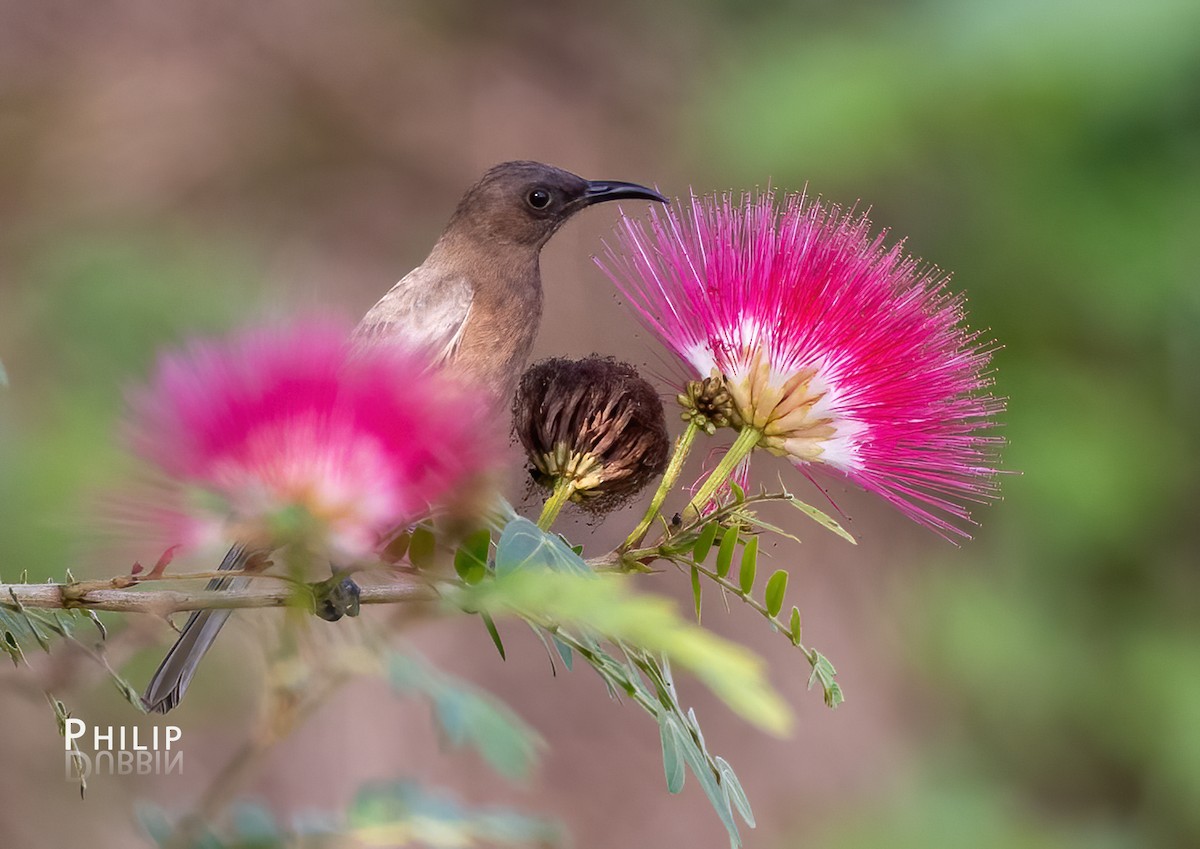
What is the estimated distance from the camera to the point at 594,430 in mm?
1219

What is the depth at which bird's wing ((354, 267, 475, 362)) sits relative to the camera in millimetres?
1576

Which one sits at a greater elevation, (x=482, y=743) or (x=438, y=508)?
(x=438, y=508)

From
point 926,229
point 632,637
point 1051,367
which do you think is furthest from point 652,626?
point 926,229

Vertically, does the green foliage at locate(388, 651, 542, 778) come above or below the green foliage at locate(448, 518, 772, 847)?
below

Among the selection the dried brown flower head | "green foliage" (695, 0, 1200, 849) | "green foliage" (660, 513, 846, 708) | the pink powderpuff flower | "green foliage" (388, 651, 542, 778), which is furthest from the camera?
"green foliage" (695, 0, 1200, 849)

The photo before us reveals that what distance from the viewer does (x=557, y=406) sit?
1.24 metres

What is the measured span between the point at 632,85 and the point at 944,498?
3896 millimetres

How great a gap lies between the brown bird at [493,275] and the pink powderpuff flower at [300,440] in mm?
829

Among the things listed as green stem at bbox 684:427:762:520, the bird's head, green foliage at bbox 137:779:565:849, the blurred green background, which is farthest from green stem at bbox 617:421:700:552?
the blurred green background

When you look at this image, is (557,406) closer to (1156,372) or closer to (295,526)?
(295,526)

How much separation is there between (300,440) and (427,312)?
958 millimetres

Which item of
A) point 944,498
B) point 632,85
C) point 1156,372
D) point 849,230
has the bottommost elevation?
point 944,498

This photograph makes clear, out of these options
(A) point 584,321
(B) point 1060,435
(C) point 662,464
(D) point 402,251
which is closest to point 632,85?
(D) point 402,251

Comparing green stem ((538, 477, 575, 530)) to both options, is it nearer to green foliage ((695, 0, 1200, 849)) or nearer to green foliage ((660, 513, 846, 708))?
green foliage ((660, 513, 846, 708))
